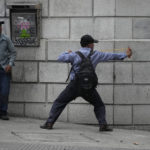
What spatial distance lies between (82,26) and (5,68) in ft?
5.41

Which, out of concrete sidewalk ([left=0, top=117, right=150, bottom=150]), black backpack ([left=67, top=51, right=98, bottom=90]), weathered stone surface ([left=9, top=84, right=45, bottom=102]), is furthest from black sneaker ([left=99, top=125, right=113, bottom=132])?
weathered stone surface ([left=9, top=84, right=45, bottom=102])

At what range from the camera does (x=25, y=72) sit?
32.6 ft

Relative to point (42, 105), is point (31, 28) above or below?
above

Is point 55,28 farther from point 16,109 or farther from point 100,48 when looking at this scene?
point 16,109

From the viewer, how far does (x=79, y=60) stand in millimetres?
8609

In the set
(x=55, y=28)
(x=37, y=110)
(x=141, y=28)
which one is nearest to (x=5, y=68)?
(x=37, y=110)

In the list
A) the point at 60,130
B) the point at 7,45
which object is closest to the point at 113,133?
the point at 60,130

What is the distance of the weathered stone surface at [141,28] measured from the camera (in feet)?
31.7

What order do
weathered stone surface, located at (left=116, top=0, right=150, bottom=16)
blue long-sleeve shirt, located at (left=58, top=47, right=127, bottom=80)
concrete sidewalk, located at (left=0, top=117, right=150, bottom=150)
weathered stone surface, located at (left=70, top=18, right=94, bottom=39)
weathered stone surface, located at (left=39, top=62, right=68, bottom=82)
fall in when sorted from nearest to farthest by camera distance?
1. concrete sidewalk, located at (left=0, top=117, right=150, bottom=150)
2. blue long-sleeve shirt, located at (left=58, top=47, right=127, bottom=80)
3. weathered stone surface, located at (left=116, top=0, right=150, bottom=16)
4. weathered stone surface, located at (left=70, top=18, right=94, bottom=39)
5. weathered stone surface, located at (left=39, top=62, right=68, bottom=82)

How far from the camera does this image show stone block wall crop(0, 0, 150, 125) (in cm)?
967

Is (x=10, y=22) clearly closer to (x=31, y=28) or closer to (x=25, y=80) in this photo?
(x=31, y=28)

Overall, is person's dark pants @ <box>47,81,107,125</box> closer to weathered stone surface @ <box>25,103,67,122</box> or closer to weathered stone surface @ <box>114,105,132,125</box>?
weathered stone surface @ <box>114,105,132,125</box>

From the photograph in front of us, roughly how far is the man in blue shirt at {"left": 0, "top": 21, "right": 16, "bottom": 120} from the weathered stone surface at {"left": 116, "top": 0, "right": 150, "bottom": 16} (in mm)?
2131

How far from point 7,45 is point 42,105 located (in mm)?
1331
